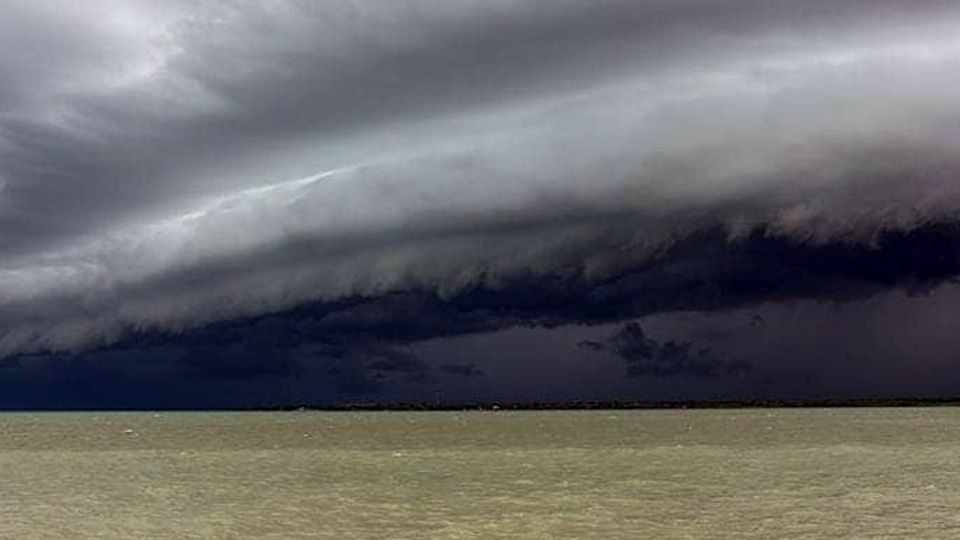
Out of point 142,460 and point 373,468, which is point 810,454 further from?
point 142,460

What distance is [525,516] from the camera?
35750 millimetres

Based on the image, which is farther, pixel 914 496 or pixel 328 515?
pixel 914 496

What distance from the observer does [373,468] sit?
203ft

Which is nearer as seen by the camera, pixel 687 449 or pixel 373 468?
pixel 373 468

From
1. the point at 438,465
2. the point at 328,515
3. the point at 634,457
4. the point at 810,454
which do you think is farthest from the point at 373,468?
the point at 810,454

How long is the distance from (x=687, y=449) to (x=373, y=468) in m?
27.3

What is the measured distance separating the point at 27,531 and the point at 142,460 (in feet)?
134

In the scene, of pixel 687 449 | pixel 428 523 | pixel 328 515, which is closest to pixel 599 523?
pixel 428 523

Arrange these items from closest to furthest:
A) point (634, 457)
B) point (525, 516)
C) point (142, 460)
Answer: point (525, 516) < point (634, 457) < point (142, 460)

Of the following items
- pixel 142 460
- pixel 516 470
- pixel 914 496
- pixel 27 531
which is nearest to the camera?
pixel 27 531

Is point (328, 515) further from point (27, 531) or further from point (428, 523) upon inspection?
Answer: point (27, 531)

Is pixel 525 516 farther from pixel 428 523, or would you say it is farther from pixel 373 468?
pixel 373 468

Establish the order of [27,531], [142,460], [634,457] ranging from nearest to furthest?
[27,531]
[634,457]
[142,460]

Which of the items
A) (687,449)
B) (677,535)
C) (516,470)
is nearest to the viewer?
(677,535)
